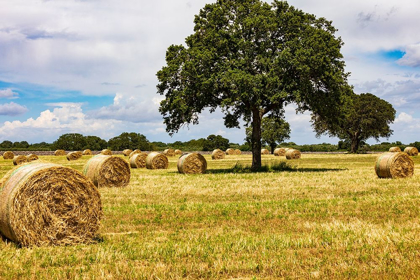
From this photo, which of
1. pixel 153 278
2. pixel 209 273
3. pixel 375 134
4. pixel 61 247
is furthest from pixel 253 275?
pixel 375 134

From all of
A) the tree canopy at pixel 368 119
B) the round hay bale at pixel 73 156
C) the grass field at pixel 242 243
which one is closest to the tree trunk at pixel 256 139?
the grass field at pixel 242 243

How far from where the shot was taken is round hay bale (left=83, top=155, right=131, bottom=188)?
2250cm

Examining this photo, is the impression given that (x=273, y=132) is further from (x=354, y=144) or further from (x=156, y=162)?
(x=156, y=162)

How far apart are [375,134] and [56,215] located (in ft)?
268

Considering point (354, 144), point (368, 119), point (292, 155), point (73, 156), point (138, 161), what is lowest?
point (138, 161)

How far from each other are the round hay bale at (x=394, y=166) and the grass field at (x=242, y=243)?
917cm

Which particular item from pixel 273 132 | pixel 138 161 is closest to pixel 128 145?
pixel 273 132

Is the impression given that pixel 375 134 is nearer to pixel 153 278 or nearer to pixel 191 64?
pixel 191 64

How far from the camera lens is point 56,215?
1015 cm

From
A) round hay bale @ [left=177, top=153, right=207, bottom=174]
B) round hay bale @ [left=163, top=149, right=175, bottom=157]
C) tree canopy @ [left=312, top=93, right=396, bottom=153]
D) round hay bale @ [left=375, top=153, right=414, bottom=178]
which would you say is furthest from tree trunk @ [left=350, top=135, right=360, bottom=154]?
round hay bale @ [left=375, top=153, right=414, bottom=178]

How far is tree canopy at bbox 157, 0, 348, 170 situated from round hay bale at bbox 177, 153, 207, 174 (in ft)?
12.7

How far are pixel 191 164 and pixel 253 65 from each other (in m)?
9.41

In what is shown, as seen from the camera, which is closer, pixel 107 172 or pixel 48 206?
pixel 48 206

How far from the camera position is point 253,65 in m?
32.8
